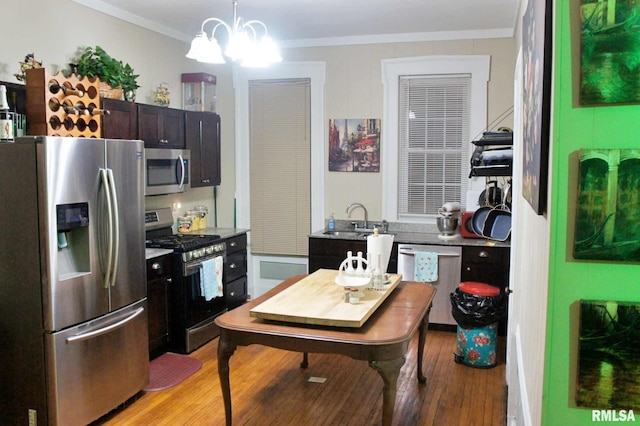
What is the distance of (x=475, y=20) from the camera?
4922 mm

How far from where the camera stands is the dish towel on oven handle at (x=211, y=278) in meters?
4.65

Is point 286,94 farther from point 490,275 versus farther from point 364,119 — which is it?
point 490,275

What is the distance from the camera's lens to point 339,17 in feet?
15.9

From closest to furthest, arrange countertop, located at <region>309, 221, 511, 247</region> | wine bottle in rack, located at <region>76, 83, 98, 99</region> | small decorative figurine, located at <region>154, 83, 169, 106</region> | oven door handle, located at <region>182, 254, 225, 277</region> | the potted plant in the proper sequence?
wine bottle in rack, located at <region>76, 83, 98, 99</region> → the potted plant → oven door handle, located at <region>182, 254, 225, 277</region> → small decorative figurine, located at <region>154, 83, 169, 106</region> → countertop, located at <region>309, 221, 511, 247</region>

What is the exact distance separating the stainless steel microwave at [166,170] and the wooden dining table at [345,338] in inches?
74.5

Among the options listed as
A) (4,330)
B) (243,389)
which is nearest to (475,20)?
(243,389)

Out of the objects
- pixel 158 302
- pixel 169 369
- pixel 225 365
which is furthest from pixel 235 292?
pixel 225 365

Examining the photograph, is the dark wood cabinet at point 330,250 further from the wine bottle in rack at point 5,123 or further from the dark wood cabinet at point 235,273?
the wine bottle in rack at point 5,123

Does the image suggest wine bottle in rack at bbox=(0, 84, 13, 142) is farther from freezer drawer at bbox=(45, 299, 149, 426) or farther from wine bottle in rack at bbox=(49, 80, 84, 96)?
freezer drawer at bbox=(45, 299, 149, 426)

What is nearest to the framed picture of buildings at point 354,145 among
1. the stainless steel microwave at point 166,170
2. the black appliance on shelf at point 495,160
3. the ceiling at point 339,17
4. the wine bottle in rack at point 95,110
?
the ceiling at point 339,17

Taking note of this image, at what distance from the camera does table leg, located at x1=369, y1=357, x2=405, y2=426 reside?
2.71m

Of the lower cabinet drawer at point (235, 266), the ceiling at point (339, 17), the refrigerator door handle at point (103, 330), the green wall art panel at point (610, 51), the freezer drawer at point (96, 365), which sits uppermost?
the ceiling at point (339, 17)

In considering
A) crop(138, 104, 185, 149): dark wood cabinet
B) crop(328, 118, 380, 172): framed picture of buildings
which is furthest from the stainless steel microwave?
crop(328, 118, 380, 172): framed picture of buildings

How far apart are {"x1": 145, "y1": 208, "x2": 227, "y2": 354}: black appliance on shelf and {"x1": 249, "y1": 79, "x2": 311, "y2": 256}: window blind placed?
123 centimetres
